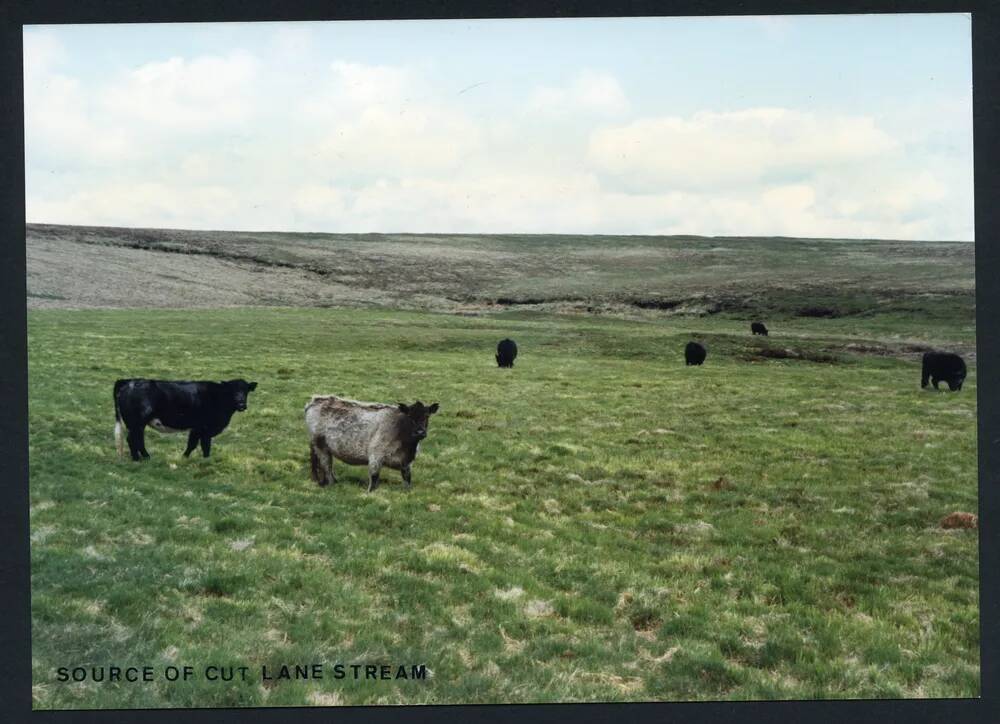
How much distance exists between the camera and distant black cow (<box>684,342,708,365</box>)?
1059cm

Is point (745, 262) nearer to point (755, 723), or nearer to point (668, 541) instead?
point (668, 541)

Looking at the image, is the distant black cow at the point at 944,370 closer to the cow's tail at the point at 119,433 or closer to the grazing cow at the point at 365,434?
the grazing cow at the point at 365,434

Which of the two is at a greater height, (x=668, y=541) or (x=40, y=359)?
(x=40, y=359)

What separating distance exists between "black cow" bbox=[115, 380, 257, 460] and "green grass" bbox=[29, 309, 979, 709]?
206 millimetres

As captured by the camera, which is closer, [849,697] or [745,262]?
[849,697]

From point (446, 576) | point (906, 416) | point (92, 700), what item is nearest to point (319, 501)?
point (446, 576)

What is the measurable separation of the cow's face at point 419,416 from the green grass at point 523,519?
0.96 feet

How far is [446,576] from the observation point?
27.0 ft

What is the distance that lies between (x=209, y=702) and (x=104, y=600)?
6.12 feet

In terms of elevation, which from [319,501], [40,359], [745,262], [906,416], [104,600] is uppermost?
[745,262]

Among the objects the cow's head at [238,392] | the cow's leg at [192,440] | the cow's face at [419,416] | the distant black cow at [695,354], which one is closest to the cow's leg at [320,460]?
the cow's head at [238,392]

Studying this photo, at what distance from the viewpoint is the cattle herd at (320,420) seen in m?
9.03

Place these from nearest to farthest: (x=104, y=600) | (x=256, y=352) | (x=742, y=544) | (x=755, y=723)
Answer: (x=755, y=723) < (x=104, y=600) < (x=742, y=544) < (x=256, y=352)

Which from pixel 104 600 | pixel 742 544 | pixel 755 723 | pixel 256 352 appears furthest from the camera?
pixel 256 352
